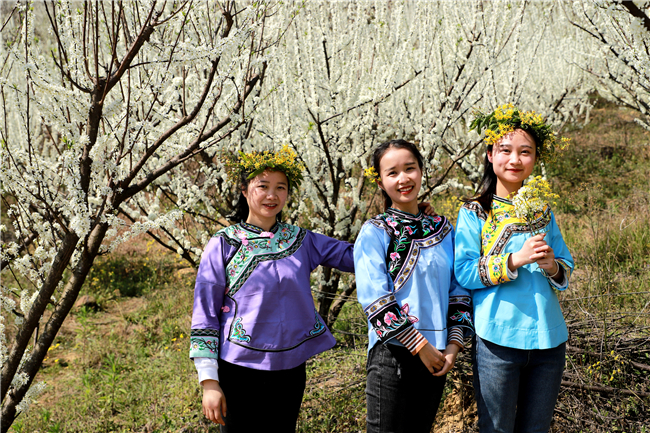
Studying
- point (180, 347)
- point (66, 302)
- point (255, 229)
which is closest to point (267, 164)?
point (255, 229)

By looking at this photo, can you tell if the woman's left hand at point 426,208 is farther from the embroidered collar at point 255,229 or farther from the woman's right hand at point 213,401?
the woman's right hand at point 213,401

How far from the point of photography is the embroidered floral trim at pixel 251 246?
5.82ft

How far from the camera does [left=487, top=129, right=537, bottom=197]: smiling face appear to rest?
1741 millimetres

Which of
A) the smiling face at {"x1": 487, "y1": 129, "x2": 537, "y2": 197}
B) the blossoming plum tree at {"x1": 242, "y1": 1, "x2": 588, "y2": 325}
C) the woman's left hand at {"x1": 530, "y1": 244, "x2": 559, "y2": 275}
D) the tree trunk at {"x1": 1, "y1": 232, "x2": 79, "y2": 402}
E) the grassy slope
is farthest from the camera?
the blossoming plum tree at {"x1": 242, "y1": 1, "x2": 588, "y2": 325}

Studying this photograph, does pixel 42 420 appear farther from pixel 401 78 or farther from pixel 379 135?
pixel 401 78

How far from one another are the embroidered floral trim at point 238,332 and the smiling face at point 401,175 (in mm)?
782

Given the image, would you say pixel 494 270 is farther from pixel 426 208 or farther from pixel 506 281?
pixel 426 208

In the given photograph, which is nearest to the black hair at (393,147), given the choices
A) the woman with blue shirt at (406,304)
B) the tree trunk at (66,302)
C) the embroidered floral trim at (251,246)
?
the woman with blue shirt at (406,304)

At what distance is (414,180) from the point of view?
69.6 inches

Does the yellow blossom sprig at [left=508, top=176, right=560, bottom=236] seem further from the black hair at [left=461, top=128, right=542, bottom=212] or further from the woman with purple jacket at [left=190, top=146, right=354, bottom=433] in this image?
the woman with purple jacket at [left=190, top=146, right=354, bottom=433]

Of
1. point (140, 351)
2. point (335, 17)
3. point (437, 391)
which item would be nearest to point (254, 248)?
point (437, 391)

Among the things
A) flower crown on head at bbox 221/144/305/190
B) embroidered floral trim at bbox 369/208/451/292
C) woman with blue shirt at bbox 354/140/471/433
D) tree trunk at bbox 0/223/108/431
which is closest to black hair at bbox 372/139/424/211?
woman with blue shirt at bbox 354/140/471/433

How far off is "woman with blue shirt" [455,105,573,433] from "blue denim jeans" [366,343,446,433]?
0.21 m

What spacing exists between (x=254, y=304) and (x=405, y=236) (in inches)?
25.4
